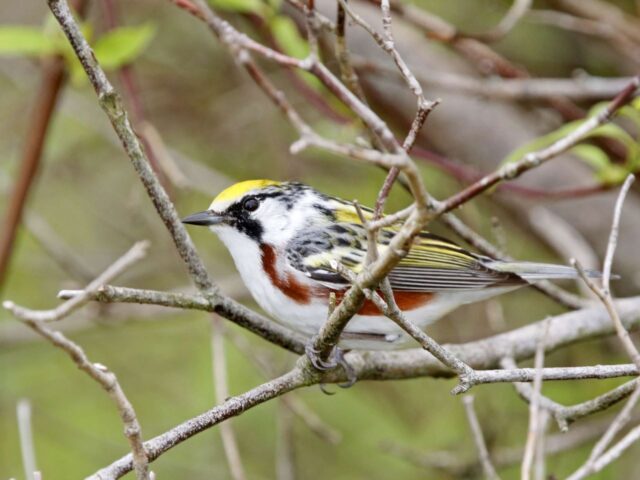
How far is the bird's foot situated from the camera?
9.46 feet

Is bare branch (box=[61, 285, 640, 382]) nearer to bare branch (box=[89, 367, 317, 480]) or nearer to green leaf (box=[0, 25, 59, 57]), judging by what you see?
bare branch (box=[89, 367, 317, 480])

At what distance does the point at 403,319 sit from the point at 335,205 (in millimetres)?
1918

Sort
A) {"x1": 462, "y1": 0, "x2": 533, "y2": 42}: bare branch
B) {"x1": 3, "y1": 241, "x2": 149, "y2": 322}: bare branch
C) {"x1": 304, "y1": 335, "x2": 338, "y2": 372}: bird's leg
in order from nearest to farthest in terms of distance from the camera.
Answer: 1. {"x1": 3, "y1": 241, "x2": 149, "y2": 322}: bare branch
2. {"x1": 304, "y1": 335, "x2": 338, "y2": 372}: bird's leg
3. {"x1": 462, "y1": 0, "x2": 533, "y2": 42}: bare branch

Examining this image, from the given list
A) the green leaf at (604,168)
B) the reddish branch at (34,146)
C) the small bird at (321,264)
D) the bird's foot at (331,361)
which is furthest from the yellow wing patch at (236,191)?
the green leaf at (604,168)

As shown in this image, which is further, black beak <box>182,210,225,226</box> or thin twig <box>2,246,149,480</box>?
black beak <box>182,210,225,226</box>

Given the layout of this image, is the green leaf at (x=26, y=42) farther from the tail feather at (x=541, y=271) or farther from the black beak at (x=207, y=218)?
the tail feather at (x=541, y=271)

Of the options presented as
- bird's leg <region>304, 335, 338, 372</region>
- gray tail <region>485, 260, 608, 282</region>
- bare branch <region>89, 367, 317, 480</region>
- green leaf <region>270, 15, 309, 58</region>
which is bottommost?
bare branch <region>89, 367, 317, 480</region>

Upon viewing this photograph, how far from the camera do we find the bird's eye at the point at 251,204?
3.89m

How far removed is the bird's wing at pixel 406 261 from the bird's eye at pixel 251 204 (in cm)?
23

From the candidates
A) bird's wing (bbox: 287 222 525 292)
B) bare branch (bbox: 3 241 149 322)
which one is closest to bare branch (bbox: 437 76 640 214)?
bare branch (bbox: 3 241 149 322)

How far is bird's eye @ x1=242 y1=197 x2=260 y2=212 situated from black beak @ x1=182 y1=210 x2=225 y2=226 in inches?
Answer: 4.4

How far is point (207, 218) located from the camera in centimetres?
379

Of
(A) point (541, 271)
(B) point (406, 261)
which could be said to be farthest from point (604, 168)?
(B) point (406, 261)

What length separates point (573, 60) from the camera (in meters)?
6.61
